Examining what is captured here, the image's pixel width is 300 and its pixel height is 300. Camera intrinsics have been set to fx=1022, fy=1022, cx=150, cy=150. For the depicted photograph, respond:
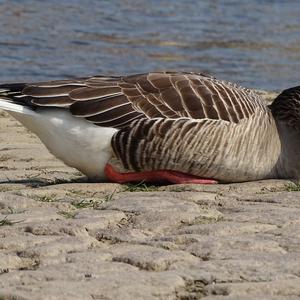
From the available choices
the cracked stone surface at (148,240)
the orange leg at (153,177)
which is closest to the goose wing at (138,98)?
the orange leg at (153,177)

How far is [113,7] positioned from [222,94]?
54.0 ft

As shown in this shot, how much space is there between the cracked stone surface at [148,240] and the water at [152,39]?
844 cm

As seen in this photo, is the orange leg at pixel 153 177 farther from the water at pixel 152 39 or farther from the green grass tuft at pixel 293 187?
the water at pixel 152 39

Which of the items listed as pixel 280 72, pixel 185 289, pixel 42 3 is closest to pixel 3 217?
pixel 185 289

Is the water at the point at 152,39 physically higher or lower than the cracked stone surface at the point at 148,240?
lower

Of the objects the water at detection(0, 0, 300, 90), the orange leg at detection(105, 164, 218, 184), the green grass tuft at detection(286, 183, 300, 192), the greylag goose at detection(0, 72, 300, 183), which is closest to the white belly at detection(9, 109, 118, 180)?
the greylag goose at detection(0, 72, 300, 183)

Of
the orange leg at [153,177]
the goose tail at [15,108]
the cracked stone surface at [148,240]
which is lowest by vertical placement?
the orange leg at [153,177]

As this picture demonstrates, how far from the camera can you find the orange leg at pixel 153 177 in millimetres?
7594

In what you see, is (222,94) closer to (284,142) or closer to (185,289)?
(284,142)

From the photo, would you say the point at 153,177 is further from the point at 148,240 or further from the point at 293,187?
the point at 148,240

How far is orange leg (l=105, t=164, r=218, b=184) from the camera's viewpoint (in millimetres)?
7594

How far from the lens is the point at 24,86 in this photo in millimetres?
7551

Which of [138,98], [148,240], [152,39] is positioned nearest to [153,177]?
[138,98]

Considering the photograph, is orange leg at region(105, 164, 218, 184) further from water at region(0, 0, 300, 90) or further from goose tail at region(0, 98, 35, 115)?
water at region(0, 0, 300, 90)
